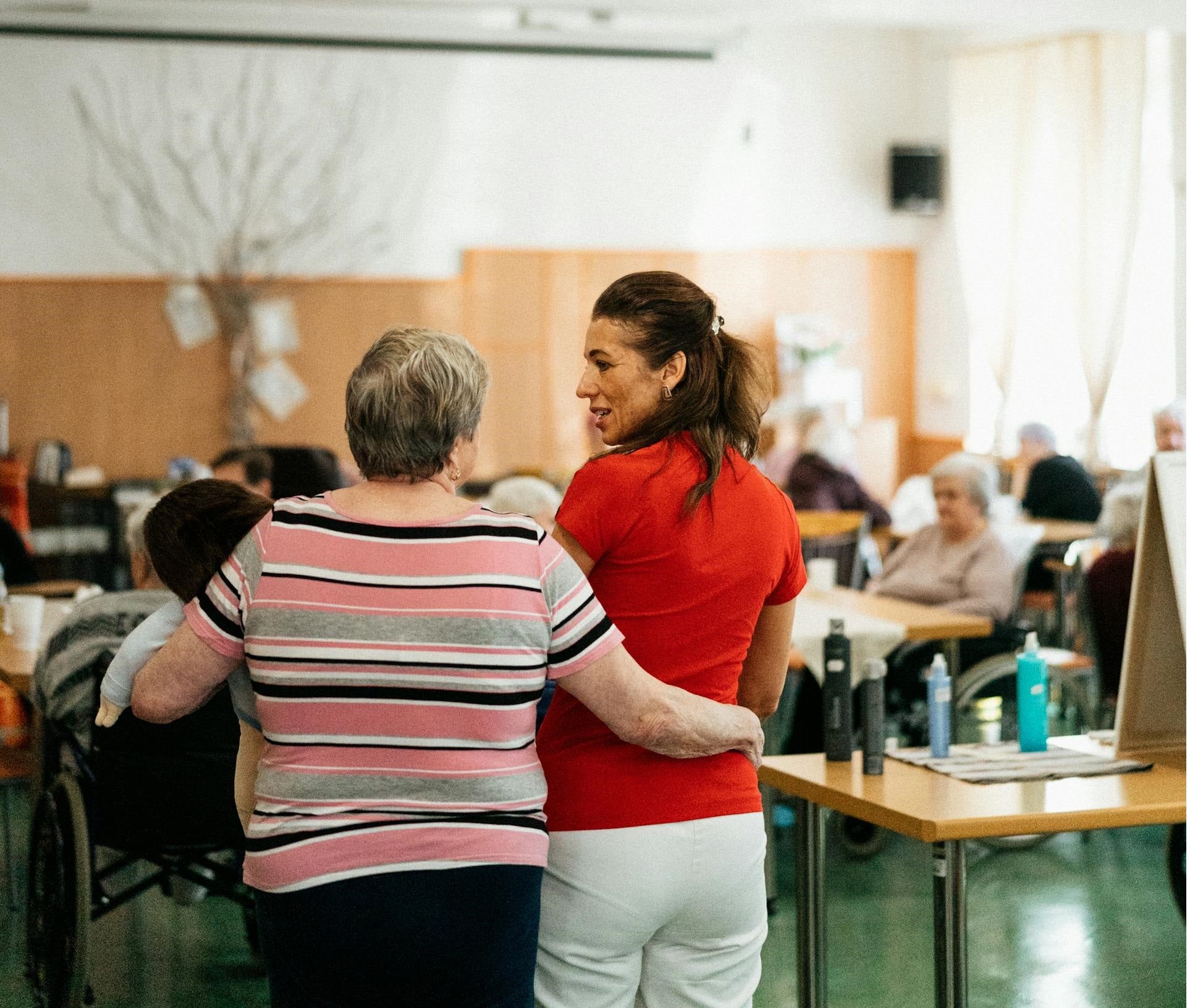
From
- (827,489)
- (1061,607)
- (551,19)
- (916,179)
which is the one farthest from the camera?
(916,179)

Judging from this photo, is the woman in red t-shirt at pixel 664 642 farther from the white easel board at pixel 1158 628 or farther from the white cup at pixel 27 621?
the white cup at pixel 27 621

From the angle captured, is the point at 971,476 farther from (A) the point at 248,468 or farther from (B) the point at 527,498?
(A) the point at 248,468

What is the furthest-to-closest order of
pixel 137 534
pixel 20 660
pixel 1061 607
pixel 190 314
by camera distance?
pixel 190 314, pixel 1061 607, pixel 20 660, pixel 137 534

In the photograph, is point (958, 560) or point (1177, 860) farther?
point (958, 560)

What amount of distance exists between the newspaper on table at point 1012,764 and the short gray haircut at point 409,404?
1614 millimetres

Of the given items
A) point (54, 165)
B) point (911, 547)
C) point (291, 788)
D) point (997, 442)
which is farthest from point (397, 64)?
point (291, 788)

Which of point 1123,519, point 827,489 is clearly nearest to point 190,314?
point 827,489

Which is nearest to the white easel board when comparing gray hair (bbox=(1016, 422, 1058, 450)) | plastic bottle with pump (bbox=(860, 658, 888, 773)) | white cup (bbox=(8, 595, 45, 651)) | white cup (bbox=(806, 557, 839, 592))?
plastic bottle with pump (bbox=(860, 658, 888, 773))

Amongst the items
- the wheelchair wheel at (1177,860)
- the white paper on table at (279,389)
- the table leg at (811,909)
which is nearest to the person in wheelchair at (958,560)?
the wheelchair wheel at (1177,860)

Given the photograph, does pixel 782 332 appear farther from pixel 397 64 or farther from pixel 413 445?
pixel 413 445

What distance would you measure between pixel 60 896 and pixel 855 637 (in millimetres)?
2433

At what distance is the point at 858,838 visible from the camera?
196 inches

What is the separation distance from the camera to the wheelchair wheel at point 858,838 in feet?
16.2

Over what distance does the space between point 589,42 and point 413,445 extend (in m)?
10.4
